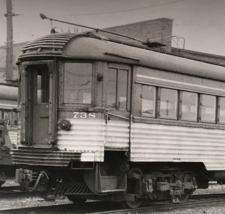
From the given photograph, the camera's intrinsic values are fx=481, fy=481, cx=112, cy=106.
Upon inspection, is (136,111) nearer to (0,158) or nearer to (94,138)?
(94,138)

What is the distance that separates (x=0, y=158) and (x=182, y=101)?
594 cm

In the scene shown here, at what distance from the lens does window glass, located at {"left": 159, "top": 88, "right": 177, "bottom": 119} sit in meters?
10.5

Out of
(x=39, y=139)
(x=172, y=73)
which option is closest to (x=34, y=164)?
(x=39, y=139)

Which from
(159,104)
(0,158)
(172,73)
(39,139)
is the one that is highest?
(172,73)

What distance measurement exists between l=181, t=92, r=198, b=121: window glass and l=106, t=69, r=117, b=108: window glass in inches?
80.4

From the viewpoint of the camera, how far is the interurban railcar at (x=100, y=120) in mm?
9211

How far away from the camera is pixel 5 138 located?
14.3 m

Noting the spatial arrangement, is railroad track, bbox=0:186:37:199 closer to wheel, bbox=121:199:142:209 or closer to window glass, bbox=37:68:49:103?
wheel, bbox=121:199:142:209

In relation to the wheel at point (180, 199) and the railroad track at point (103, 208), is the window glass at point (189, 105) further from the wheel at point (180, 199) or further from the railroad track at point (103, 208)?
the railroad track at point (103, 208)

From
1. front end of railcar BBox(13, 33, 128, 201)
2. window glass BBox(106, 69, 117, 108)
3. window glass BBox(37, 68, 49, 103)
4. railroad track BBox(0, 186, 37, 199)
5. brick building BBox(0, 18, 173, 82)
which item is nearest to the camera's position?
front end of railcar BBox(13, 33, 128, 201)

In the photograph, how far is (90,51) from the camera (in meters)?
9.38

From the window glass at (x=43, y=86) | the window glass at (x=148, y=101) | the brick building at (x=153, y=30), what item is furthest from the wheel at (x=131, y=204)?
the brick building at (x=153, y=30)

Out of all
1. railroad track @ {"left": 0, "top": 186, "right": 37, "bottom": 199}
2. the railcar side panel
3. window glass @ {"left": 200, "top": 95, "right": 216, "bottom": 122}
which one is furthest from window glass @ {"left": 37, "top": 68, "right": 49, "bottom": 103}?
railroad track @ {"left": 0, "top": 186, "right": 37, "bottom": 199}

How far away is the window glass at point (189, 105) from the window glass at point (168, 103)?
0.81 feet
